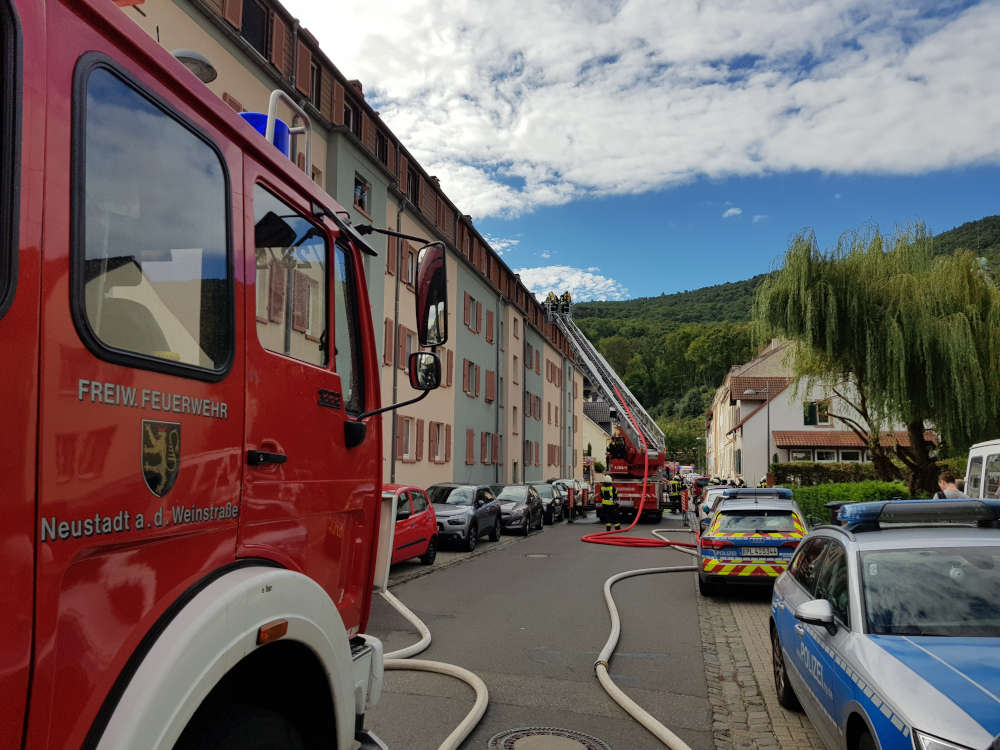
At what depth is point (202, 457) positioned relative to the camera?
7.45ft

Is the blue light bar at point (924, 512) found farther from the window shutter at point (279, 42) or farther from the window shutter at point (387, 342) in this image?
the window shutter at point (387, 342)

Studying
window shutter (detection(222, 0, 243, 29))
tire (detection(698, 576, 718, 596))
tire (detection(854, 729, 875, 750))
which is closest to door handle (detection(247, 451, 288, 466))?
tire (detection(854, 729, 875, 750))

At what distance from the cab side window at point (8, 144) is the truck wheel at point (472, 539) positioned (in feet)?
57.6

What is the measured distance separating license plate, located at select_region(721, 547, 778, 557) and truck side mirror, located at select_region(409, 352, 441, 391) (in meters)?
9.00

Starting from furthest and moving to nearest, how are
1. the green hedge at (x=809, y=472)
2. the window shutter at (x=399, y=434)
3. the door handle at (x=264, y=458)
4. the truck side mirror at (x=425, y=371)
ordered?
1. the green hedge at (x=809, y=472)
2. the window shutter at (x=399, y=434)
3. the truck side mirror at (x=425, y=371)
4. the door handle at (x=264, y=458)

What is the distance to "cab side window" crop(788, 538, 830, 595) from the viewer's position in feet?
18.6

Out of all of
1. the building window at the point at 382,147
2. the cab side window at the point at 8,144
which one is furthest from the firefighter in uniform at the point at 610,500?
the cab side window at the point at 8,144

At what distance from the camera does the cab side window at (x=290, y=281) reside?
9.02 feet

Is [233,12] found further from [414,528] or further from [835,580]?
[835,580]

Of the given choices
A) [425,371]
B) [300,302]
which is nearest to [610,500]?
[425,371]

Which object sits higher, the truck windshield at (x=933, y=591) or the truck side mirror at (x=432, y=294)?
the truck side mirror at (x=432, y=294)

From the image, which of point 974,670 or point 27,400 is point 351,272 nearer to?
point 27,400

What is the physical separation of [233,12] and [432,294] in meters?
15.5

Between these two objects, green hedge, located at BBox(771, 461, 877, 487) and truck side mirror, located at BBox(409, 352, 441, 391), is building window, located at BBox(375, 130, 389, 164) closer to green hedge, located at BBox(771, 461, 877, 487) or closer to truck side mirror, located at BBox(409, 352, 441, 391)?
truck side mirror, located at BBox(409, 352, 441, 391)
